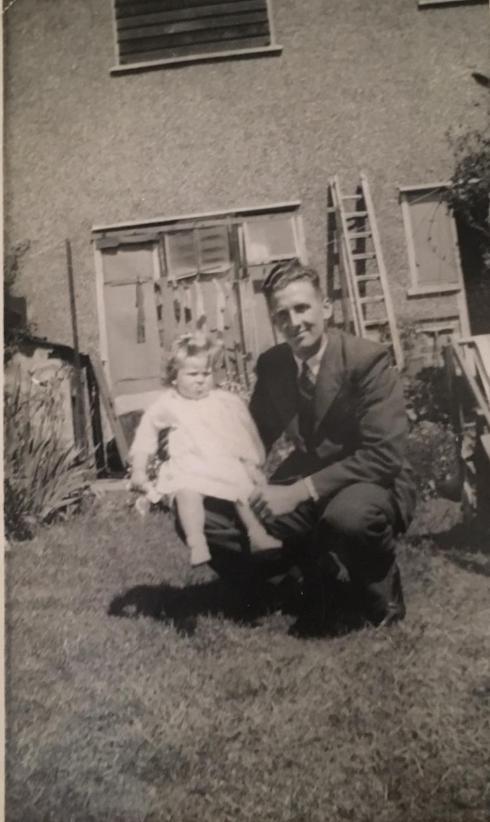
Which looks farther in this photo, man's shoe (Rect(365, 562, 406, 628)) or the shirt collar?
the shirt collar

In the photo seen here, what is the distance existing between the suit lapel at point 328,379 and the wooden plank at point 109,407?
66 centimetres

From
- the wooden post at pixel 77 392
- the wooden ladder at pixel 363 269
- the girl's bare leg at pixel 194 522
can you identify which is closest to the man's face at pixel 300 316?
the wooden ladder at pixel 363 269

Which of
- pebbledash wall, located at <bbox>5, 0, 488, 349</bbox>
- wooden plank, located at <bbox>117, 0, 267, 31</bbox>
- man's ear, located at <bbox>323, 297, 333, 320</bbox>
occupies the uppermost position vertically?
wooden plank, located at <bbox>117, 0, 267, 31</bbox>

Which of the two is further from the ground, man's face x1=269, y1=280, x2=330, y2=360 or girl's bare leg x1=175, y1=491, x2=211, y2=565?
man's face x1=269, y1=280, x2=330, y2=360

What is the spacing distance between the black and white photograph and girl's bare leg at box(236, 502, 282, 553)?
0.01m

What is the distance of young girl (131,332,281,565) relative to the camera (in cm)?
186

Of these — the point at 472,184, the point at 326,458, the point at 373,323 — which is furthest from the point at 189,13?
the point at 326,458

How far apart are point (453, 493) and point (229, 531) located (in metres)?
0.82

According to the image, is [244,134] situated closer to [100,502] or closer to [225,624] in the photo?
[100,502]

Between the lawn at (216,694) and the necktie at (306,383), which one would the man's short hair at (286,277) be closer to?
the necktie at (306,383)

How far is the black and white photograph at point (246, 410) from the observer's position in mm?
1635

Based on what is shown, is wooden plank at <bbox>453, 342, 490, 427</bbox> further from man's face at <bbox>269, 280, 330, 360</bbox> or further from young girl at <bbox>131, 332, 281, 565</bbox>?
young girl at <bbox>131, 332, 281, 565</bbox>

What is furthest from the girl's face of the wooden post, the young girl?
the wooden post

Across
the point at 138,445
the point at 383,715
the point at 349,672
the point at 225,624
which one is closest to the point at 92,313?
the point at 138,445
